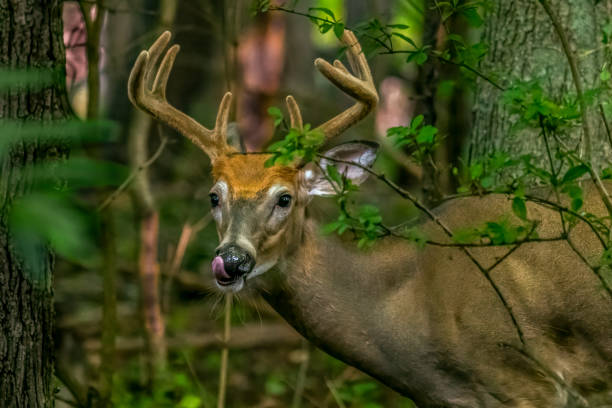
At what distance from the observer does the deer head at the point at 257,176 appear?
16.0ft

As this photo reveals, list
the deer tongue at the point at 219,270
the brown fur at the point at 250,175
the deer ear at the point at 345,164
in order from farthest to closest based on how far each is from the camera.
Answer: the deer ear at the point at 345,164
the brown fur at the point at 250,175
the deer tongue at the point at 219,270

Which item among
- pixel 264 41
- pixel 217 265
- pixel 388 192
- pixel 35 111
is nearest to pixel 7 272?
pixel 35 111

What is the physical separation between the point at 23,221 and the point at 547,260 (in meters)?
3.87

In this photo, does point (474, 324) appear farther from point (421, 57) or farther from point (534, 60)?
point (534, 60)

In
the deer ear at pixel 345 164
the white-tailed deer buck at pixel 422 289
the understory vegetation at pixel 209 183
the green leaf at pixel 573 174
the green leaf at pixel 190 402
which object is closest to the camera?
the understory vegetation at pixel 209 183

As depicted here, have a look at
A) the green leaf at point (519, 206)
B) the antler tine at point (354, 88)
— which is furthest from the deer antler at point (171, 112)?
the green leaf at point (519, 206)

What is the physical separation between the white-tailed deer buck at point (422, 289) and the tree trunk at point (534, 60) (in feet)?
1.99

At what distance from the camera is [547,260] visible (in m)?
4.88

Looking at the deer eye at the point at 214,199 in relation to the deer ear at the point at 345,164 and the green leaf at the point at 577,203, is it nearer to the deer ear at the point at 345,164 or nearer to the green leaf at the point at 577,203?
the deer ear at the point at 345,164

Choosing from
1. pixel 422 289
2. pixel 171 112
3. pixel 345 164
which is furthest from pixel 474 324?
pixel 171 112

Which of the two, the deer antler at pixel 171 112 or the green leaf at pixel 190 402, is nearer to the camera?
the deer antler at pixel 171 112

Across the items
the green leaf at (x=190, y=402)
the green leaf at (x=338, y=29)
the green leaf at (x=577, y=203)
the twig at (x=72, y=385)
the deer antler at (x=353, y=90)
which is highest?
the green leaf at (x=338, y=29)

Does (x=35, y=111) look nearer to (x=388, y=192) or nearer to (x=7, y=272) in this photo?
(x=7, y=272)

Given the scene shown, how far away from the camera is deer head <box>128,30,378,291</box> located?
4.86m
